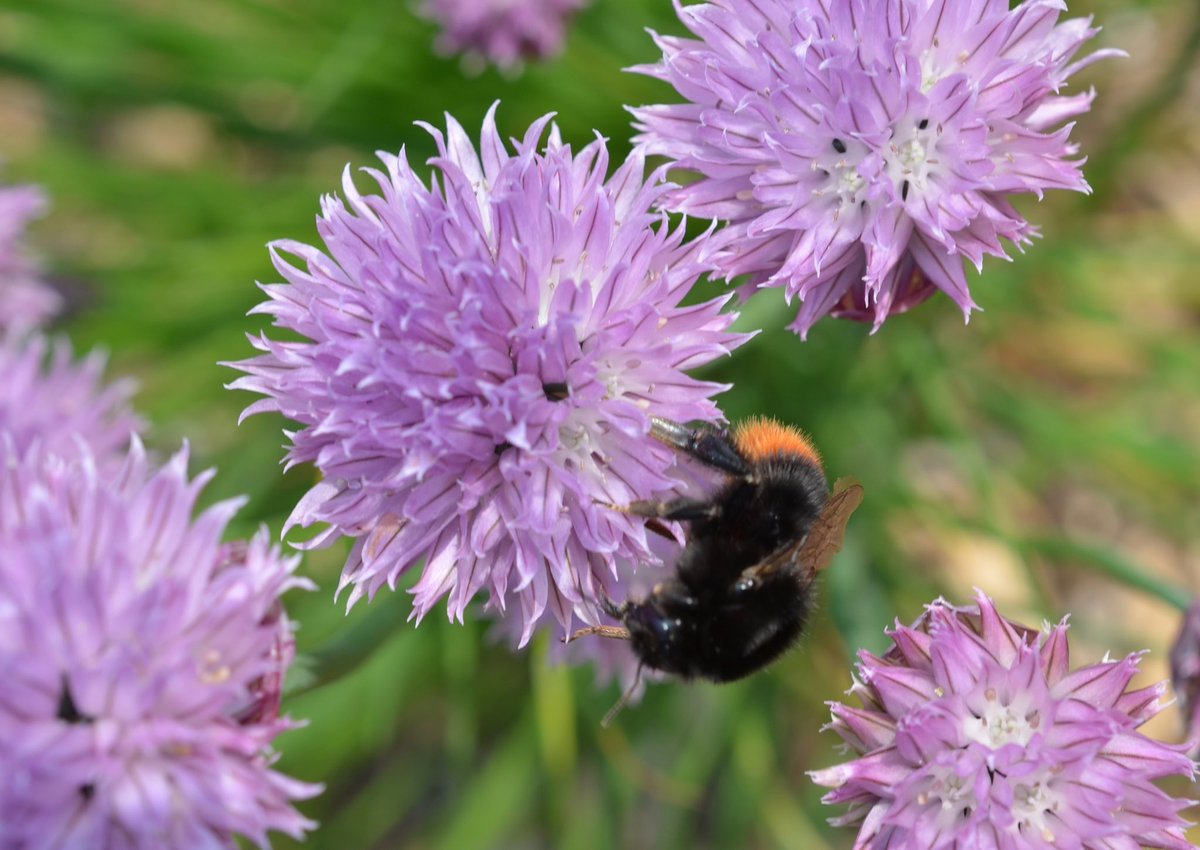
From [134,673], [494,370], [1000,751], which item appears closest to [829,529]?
[1000,751]

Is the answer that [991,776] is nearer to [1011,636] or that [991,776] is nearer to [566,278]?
[1011,636]

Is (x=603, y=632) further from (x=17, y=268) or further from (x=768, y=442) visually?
(x=17, y=268)

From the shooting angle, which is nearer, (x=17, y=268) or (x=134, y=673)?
(x=134, y=673)

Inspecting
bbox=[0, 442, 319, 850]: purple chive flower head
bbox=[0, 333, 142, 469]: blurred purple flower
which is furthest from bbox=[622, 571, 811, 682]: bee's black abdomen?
bbox=[0, 333, 142, 469]: blurred purple flower

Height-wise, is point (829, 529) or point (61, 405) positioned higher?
point (61, 405)

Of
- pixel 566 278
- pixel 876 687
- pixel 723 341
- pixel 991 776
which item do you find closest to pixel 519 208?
pixel 566 278

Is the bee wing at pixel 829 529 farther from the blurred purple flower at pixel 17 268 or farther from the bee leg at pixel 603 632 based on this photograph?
the blurred purple flower at pixel 17 268
